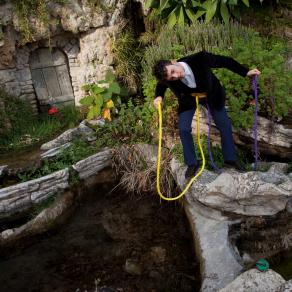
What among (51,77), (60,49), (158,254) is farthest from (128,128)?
(158,254)

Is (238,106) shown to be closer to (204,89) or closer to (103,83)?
(204,89)

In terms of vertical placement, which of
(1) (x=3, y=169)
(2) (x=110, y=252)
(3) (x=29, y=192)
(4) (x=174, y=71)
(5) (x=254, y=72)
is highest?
(4) (x=174, y=71)

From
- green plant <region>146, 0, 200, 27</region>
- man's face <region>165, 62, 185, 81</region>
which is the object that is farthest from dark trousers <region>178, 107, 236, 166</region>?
green plant <region>146, 0, 200, 27</region>

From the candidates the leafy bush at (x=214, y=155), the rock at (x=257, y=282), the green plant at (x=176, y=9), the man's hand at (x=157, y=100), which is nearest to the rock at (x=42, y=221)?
the leafy bush at (x=214, y=155)

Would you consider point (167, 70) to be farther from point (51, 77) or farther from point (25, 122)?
point (51, 77)

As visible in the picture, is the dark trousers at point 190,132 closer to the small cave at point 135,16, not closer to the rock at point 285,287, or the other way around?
the rock at point 285,287

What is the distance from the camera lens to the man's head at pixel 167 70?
3.98 meters

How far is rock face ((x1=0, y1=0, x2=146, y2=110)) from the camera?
7.24 meters

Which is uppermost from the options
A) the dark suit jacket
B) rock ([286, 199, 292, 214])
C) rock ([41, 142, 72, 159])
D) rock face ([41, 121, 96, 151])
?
the dark suit jacket

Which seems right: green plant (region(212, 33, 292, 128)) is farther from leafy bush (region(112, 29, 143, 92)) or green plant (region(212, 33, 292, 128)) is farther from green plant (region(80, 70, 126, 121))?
leafy bush (region(112, 29, 143, 92))

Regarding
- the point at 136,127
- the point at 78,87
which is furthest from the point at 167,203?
the point at 78,87

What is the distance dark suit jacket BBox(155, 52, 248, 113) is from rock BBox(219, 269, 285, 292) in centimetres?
207

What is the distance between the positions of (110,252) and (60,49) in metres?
4.78

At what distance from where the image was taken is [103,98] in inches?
284
